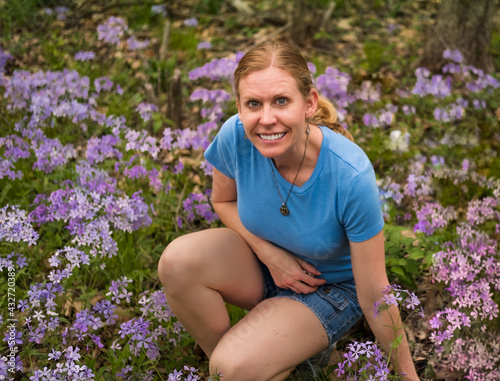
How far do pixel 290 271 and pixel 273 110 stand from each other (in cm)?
68

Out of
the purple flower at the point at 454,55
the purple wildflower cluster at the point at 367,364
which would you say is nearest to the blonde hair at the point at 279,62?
the purple wildflower cluster at the point at 367,364

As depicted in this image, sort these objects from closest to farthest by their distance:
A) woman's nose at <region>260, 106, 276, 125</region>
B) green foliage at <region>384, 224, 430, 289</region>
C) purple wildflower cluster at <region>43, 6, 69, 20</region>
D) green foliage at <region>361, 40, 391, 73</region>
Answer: woman's nose at <region>260, 106, 276, 125</region> → green foliage at <region>384, 224, 430, 289</region> → green foliage at <region>361, 40, 391, 73</region> → purple wildflower cluster at <region>43, 6, 69, 20</region>

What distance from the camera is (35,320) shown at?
231 cm

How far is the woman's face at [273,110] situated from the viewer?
1.84 m

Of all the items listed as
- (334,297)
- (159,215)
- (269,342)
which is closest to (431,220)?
(334,297)

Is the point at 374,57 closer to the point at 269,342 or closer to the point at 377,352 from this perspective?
the point at 269,342

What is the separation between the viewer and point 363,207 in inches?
71.6

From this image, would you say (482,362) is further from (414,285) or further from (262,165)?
(262,165)

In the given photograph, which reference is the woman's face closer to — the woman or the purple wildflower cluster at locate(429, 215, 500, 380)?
the woman

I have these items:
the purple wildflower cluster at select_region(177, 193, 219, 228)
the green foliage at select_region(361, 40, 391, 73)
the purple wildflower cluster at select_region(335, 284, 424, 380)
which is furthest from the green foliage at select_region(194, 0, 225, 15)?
the purple wildflower cluster at select_region(335, 284, 424, 380)

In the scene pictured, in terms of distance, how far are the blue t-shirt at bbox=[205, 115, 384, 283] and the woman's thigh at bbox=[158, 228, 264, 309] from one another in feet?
0.42

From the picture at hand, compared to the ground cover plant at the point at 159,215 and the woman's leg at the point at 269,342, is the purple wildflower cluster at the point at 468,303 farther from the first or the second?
the woman's leg at the point at 269,342

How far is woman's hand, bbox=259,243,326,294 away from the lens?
2.10 m

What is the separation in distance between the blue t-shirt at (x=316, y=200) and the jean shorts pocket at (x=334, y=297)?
0.15ft
